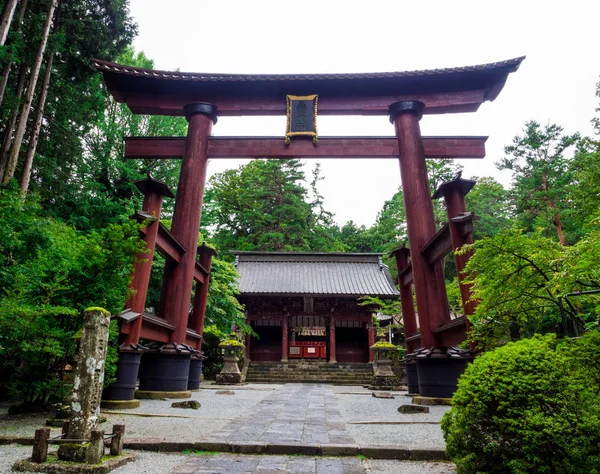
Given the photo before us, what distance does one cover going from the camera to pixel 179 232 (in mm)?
8312

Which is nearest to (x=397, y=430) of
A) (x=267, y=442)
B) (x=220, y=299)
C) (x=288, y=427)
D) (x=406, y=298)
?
(x=288, y=427)

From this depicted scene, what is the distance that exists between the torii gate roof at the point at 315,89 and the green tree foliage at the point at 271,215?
19267 mm

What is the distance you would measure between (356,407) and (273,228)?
23.9m

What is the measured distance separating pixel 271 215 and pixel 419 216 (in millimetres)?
23122

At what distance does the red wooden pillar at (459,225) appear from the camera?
618 centimetres

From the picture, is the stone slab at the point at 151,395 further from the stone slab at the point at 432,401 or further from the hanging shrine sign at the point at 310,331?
the hanging shrine sign at the point at 310,331

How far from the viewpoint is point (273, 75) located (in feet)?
30.7

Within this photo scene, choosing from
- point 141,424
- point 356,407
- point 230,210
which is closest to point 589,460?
point 141,424

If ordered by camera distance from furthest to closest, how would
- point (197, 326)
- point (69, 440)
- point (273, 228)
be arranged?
point (273, 228) → point (197, 326) → point (69, 440)

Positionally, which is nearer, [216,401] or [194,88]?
[216,401]

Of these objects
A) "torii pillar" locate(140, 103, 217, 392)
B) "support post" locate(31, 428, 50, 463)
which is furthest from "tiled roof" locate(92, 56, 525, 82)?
"support post" locate(31, 428, 50, 463)

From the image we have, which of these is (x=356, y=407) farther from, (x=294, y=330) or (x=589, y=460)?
(x=294, y=330)

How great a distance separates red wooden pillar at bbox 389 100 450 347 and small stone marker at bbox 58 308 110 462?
239 inches

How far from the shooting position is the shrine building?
19391 mm
